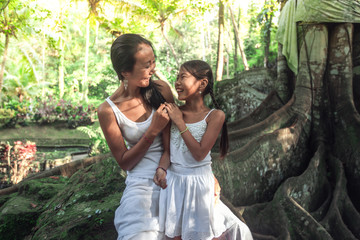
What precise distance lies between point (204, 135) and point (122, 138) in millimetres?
548

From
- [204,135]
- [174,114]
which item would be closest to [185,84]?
[174,114]

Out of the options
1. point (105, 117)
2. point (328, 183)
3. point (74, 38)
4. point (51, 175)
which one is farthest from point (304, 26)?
point (74, 38)

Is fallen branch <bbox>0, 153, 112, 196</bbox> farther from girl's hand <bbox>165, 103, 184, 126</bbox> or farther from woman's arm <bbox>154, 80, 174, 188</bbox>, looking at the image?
girl's hand <bbox>165, 103, 184, 126</bbox>

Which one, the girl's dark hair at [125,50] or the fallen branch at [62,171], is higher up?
the girl's dark hair at [125,50]

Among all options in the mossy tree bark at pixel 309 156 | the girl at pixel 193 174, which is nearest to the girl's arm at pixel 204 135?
the girl at pixel 193 174

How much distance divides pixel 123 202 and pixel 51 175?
3.06 metres

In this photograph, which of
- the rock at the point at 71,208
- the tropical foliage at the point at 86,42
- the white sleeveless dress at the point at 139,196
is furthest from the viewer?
the tropical foliage at the point at 86,42

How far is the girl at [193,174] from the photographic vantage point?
5.67ft

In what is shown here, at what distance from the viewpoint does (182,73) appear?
6.34 ft

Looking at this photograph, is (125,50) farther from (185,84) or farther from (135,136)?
(135,136)

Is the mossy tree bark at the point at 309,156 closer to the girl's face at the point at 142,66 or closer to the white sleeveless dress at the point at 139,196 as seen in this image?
the white sleeveless dress at the point at 139,196

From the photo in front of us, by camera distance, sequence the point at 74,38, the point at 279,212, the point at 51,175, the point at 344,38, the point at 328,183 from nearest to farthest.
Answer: the point at 279,212 < the point at 328,183 < the point at 344,38 < the point at 51,175 < the point at 74,38

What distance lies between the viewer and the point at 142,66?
187 cm

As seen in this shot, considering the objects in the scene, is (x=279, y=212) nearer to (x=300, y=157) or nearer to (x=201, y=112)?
(x=300, y=157)
